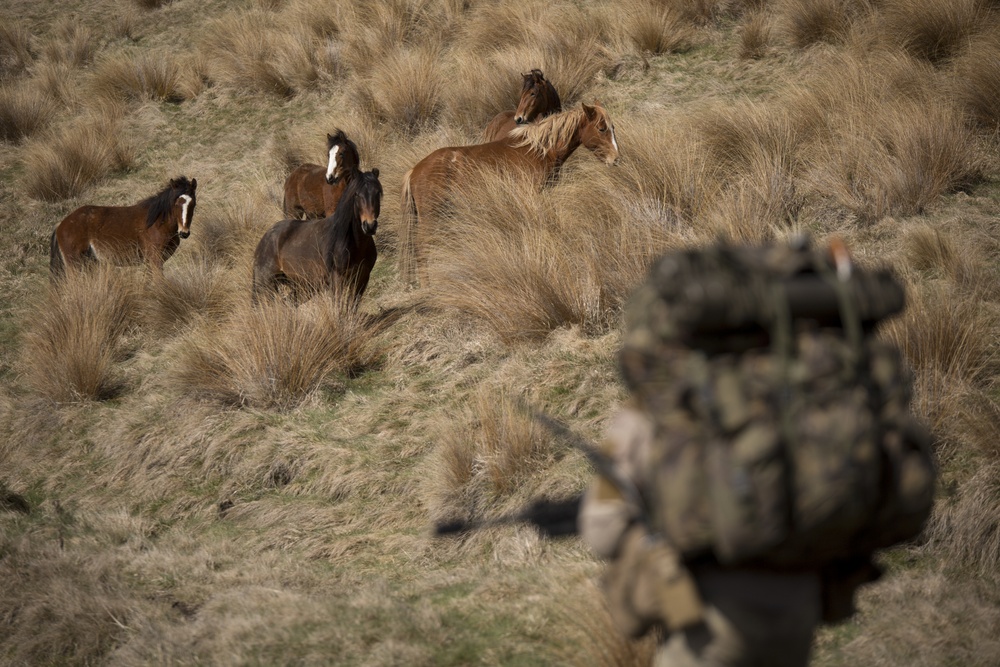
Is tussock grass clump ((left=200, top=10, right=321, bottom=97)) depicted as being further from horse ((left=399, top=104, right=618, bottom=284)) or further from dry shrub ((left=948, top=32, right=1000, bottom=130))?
dry shrub ((left=948, top=32, right=1000, bottom=130))

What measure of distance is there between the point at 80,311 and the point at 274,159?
4652 mm

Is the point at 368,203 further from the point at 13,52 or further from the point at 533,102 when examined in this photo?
the point at 13,52

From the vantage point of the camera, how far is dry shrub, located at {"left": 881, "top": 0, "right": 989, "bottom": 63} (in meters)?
9.40

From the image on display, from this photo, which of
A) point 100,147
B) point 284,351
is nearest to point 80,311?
point 284,351

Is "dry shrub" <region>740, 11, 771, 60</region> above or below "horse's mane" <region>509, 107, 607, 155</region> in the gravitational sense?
below

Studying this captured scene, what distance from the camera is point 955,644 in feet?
12.6

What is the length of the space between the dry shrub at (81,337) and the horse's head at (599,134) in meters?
5.03

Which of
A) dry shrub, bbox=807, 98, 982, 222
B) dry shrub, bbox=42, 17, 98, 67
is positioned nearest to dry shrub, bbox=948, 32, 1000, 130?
dry shrub, bbox=807, 98, 982, 222

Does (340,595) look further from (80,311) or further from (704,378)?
(80,311)

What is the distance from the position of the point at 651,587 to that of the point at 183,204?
859 centimetres

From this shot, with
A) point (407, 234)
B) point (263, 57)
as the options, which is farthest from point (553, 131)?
point (263, 57)

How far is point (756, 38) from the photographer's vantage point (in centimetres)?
1102

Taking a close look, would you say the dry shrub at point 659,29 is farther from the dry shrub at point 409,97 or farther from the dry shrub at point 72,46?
the dry shrub at point 72,46

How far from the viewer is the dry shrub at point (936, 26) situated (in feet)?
30.8
